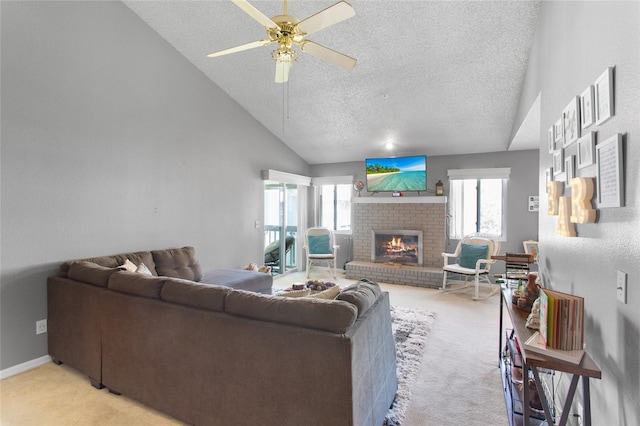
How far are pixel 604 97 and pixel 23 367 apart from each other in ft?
14.5

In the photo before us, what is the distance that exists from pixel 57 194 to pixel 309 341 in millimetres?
2876

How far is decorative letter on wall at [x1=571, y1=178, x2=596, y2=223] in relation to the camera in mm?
1507

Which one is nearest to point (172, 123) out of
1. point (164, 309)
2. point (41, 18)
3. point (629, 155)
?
point (41, 18)

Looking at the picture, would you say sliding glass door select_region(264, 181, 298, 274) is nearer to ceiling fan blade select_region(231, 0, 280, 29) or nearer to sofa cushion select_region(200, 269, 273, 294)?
sofa cushion select_region(200, 269, 273, 294)

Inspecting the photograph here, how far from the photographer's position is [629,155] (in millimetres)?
1204

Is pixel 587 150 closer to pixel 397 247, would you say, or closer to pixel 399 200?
pixel 399 200

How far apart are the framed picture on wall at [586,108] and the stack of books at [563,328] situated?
34.3 inches

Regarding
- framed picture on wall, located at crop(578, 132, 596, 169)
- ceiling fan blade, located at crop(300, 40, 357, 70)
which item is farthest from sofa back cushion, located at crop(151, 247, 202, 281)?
framed picture on wall, located at crop(578, 132, 596, 169)

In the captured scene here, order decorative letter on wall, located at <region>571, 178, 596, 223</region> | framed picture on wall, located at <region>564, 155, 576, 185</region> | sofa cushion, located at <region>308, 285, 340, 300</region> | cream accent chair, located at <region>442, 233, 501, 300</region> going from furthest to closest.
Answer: cream accent chair, located at <region>442, 233, 501, 300</region> → sofa cushion, located at <region>308, 285, 340, 300</region> → framed picture on wall, located at <region>564, 155, 576, 185</region> → decorative letter on wall, located at <region>571, 178, 596, 223</region>

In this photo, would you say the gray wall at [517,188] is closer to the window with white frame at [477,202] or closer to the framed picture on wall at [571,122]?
the window with white frame at [477,202]

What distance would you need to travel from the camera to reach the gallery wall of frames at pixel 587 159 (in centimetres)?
131

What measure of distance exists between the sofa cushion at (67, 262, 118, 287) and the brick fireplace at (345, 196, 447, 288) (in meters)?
4.39

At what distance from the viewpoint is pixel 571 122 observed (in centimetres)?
182

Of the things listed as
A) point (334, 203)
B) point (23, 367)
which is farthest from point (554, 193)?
point (334, 203)
